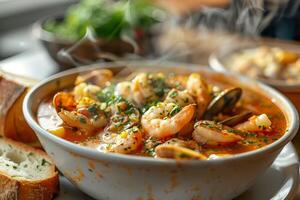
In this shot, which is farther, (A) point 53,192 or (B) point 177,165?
(A) point 53,192

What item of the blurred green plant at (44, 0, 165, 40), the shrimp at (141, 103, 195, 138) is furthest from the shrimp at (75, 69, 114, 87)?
the blurred green plant at (44, 0, 165, 40)

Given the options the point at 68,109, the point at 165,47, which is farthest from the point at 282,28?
the point at 68,109

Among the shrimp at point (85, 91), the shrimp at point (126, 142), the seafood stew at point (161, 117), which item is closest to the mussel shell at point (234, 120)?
the seafood stew at point (161, 117)

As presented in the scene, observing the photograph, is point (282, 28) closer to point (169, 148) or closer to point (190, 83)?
point (190, 83)

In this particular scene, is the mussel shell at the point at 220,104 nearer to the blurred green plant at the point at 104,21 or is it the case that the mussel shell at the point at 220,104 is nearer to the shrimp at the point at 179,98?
the shrimp at the point at 179,98

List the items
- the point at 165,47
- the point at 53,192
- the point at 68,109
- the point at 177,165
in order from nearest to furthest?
the point at 177,165 < the point at 53,192 < the point at 68,109 < the point at 165,47

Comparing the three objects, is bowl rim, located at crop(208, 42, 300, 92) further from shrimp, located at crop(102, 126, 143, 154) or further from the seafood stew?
shrimp, located at crop(102, 126, 143, 154)

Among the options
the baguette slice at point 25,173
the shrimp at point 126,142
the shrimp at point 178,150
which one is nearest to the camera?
the shrimp at point 178,150
